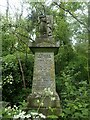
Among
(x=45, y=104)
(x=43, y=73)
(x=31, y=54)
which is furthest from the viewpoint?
(x=31, y=54)

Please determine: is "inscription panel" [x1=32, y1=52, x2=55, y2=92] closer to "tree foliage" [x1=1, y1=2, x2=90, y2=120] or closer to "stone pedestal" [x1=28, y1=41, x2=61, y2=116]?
"stone pedestal" [x1=28, y1=41, x2=61, y2=116]

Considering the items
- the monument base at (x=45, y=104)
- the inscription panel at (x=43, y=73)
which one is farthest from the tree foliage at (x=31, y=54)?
the monument base at (x=45, y=104)

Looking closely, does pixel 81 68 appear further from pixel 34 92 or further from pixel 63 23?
pixel 34 92

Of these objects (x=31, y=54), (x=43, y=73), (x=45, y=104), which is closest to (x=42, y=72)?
(x=43, y=73)

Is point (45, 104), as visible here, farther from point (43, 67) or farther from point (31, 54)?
point (31, 54)

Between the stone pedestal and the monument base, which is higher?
the stone pedestal

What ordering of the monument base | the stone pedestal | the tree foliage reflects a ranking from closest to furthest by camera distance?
the monument base
the stone pedestal
the tree foliage

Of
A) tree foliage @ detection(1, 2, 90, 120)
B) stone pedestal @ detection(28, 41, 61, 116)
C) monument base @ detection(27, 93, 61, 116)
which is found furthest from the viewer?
tree foliage @ detection(1, 2, 90, 120)

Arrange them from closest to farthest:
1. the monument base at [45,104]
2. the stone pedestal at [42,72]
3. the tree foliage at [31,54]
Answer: the monument base at [45,104], the stone pedestal at [42,72], the tree foliage at [31,54]

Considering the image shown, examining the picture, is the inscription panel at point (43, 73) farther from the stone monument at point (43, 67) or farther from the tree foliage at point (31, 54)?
the tree foliage at point (31, 54)

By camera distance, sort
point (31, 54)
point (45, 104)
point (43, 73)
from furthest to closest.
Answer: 1. point (31, 54)
2. point (43, 73)
3. point (45, 104)

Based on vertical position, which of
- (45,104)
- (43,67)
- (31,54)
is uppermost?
(31,54)

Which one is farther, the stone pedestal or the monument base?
the stone pedestal

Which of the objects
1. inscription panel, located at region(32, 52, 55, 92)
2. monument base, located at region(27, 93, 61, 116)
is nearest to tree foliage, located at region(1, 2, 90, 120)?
inscription panel, located at region(32, 52, 55, 92)
